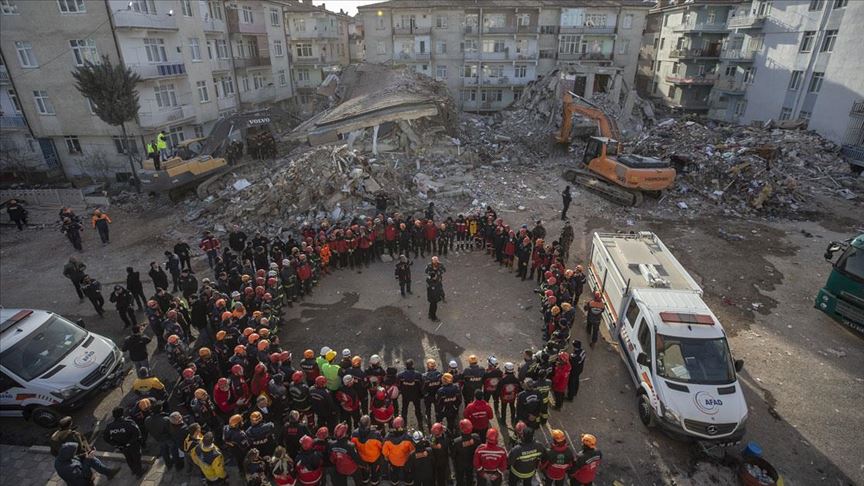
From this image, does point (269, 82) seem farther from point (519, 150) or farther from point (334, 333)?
point (334, 333)

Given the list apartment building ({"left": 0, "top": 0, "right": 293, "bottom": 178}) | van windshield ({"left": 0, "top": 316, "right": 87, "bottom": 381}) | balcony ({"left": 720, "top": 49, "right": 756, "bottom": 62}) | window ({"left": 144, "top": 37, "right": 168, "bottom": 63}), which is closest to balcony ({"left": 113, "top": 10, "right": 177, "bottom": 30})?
apartment building ({"left": 0, "top": 0, "right": 293, "bottom": 178})

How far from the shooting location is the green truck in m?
11.1

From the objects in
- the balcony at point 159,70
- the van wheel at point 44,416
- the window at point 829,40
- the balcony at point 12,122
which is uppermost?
the window at point 829,40

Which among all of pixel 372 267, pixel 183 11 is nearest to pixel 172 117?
pixel 183 11

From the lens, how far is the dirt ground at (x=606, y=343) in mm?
8484

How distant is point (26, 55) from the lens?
24.3 metres

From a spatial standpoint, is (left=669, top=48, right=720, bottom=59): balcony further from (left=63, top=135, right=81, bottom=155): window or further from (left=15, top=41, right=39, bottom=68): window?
(left=15, top=41, right=39, bottom=68): window

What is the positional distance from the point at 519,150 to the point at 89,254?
22936 millimetres

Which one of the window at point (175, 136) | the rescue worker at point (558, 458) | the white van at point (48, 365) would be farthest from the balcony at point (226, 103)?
the rescue worker at point (558, 458)

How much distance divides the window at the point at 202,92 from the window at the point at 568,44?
30.3 meters

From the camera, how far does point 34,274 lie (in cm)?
1578

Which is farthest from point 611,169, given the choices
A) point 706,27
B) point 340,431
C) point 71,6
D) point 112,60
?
point 706,27

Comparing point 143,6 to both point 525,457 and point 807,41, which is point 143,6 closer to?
point 525,457

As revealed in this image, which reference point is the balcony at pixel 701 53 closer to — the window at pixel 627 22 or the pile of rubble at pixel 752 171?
the window at pixel 627 22
